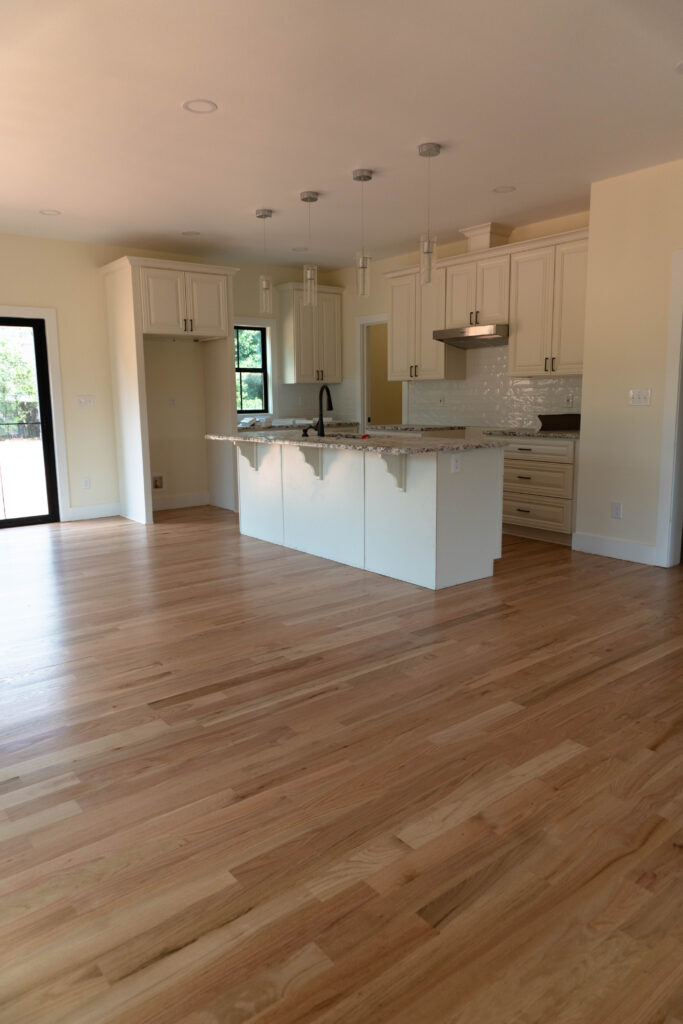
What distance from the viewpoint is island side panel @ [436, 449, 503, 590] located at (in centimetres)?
421

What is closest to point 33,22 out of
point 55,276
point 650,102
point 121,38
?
point 121,38

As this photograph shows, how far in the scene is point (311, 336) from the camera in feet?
26.3

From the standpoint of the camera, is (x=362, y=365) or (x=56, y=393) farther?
(x=362, y=365)

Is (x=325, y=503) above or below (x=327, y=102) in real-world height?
below

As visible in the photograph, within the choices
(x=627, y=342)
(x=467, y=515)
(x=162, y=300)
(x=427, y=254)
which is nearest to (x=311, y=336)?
(x=162, y=300)

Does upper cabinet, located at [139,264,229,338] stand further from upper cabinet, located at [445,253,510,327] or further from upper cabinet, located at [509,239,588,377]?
upper cabinet, located at [509,239,588,377]

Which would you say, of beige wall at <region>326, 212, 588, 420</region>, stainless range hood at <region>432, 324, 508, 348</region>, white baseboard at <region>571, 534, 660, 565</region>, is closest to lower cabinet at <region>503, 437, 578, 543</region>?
white baseboard at <region>571, 534, 660, 565</region>

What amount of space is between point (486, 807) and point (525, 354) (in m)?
4.65

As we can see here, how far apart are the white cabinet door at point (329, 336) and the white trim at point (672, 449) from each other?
431 cm

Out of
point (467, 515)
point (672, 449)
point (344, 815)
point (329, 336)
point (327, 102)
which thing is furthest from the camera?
point (329, 336)

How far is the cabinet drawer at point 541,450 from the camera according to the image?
546 centimetres

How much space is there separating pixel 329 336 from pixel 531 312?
116 inches

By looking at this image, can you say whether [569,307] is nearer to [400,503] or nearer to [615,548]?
[615,548]

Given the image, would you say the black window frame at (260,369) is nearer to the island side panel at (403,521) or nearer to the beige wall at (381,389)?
the beige wall at (381,389)
